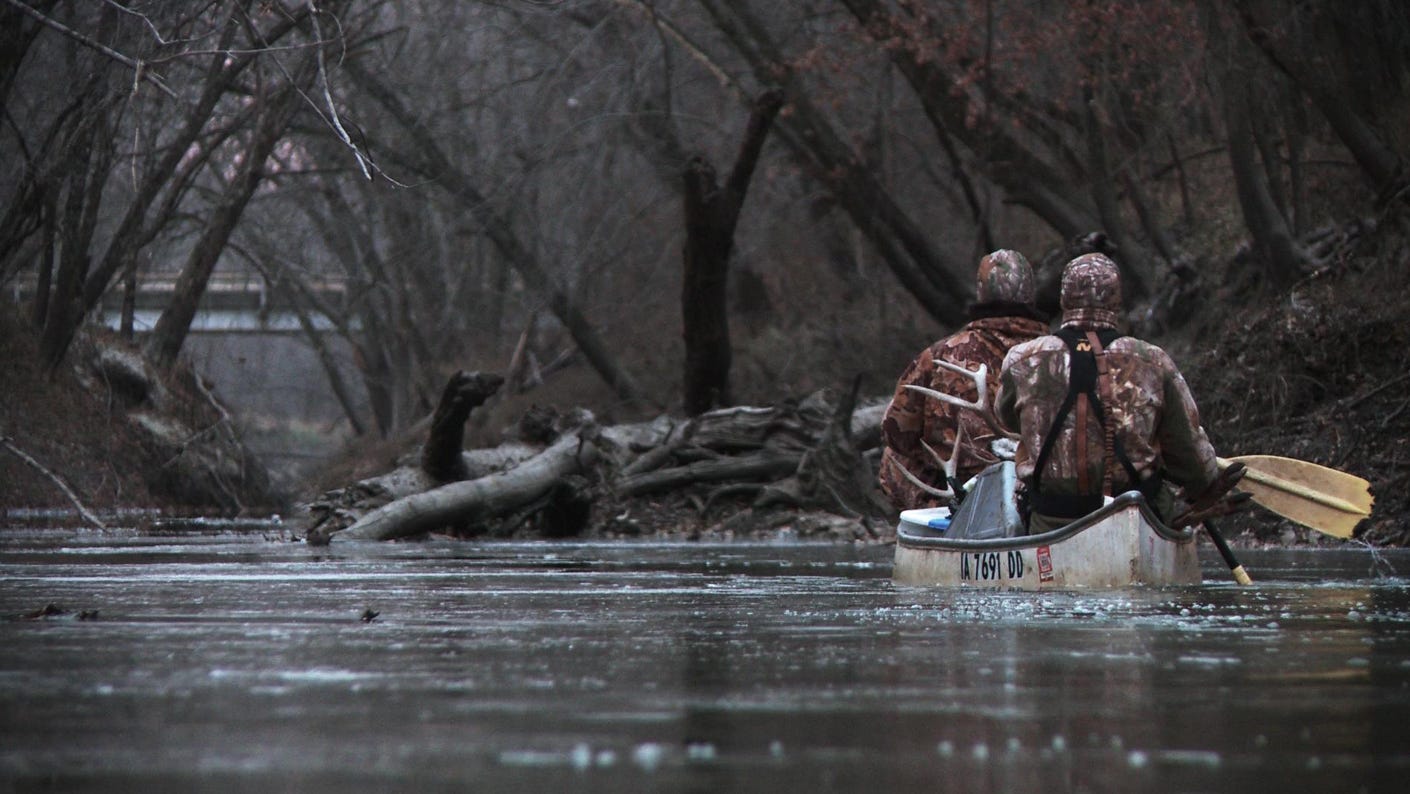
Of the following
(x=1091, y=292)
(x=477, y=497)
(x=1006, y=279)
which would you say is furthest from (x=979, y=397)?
(x=477, y=497)

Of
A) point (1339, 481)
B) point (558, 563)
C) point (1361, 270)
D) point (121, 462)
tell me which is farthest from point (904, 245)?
point (1339, 481)

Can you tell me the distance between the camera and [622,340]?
40094 mm

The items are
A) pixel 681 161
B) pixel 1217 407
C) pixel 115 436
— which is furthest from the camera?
pixel 681 161

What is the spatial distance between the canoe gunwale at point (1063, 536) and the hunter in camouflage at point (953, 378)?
1.35 m

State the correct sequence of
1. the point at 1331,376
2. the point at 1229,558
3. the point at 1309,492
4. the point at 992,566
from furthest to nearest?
1. the point at 1331,376
2. the point at 1309,492
3. the point at 1229,558
4. the point at 992,566

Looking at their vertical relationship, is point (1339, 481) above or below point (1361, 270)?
below

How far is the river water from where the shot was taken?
455 cm

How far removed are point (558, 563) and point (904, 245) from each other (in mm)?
15308

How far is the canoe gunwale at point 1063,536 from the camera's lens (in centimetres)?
1075

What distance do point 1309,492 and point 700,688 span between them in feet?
23.6

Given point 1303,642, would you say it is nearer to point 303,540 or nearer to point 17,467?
point 303,540

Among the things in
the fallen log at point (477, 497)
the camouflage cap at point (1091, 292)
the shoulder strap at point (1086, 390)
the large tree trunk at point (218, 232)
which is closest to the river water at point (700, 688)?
the shoulder strap at point (1086, 390)

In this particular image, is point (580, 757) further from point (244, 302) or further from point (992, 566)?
point (244, 302)

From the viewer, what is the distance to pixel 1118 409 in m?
11.2
